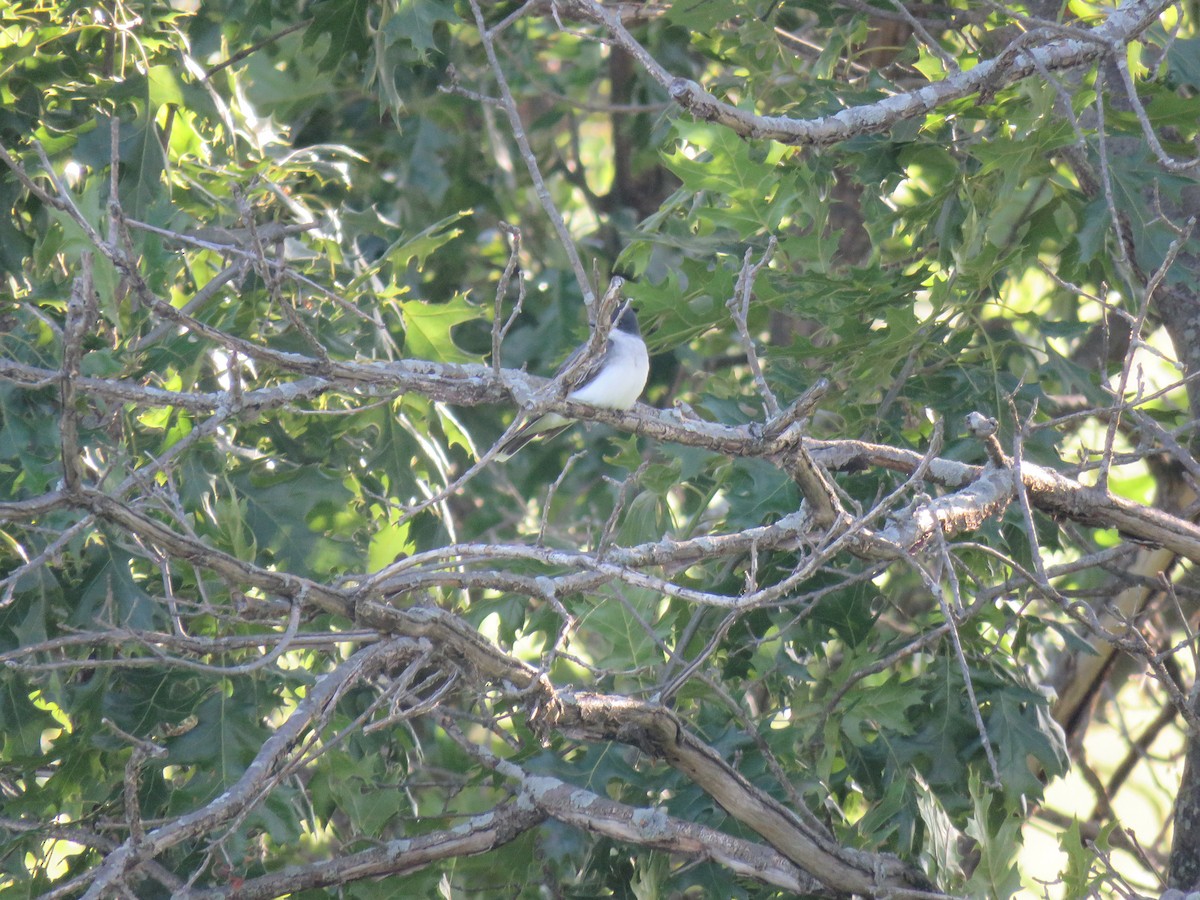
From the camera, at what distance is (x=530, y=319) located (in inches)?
248

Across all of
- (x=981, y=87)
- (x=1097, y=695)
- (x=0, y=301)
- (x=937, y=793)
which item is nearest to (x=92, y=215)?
(x=0, y=301)

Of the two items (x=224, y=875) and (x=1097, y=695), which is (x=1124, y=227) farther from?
(x=224, y=875)

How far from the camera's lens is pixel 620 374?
12.0ft

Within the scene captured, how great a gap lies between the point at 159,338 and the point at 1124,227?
2.84 metres

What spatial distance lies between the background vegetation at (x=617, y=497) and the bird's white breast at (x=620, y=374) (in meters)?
0.19

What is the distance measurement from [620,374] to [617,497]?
0.88m

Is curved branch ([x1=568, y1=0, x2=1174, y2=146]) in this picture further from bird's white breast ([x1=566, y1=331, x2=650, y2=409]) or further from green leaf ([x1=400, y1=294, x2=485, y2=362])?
green leaf ([x1=400, y1=294, x2=485, y2=362])

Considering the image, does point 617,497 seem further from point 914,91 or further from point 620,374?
point 914,91

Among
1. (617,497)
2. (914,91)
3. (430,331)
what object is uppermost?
(914,91)

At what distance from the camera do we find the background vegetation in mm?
2447

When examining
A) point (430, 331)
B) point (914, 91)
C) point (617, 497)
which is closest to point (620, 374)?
point (430, 331)

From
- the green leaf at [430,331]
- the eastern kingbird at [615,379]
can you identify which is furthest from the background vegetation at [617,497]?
the eastern kingbird at [615,379]

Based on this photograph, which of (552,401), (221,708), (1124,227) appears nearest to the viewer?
(552,401)

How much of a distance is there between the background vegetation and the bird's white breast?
7.6 inches
